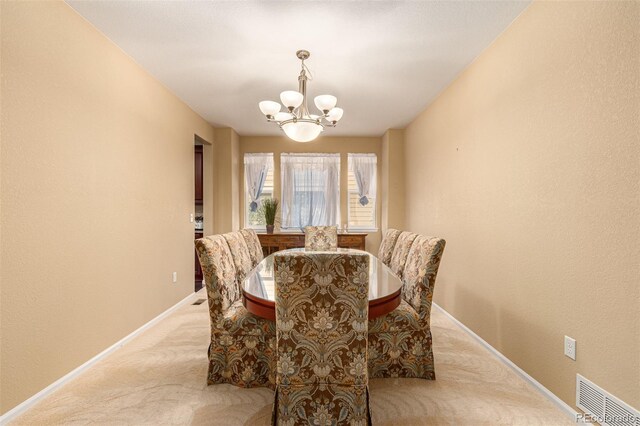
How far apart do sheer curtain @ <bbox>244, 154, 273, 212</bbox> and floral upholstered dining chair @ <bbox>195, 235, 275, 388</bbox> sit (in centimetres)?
367

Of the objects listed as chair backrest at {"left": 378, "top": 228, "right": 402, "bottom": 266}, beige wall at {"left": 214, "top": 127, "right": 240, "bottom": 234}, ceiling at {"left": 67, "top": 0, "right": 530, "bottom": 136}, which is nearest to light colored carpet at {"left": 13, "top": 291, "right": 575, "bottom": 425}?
chair backrest at {"left": 378, "top": 228, "right": 402, "bottom": 266}

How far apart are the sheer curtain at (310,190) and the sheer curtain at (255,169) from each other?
30 centimetres

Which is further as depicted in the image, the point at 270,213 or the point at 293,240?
the point at 270,213

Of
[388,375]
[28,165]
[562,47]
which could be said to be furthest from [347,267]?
[28,165]

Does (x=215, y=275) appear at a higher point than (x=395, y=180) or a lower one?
lower

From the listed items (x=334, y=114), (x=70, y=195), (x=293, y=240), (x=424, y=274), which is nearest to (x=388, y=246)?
(x=424, y=274)

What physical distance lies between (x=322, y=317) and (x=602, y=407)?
1522 mm

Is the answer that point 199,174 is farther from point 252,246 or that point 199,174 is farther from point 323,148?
point 252,246

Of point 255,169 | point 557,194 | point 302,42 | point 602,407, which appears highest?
point 302,42

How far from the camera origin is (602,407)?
61.8 inches

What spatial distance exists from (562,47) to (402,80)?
1.62 meters

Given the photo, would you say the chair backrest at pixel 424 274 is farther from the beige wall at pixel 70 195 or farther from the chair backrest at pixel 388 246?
the beige wall at pixel 70 195

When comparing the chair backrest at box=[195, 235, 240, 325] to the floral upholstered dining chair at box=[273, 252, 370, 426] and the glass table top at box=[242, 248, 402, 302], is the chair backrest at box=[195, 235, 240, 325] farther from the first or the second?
the floral upholstered dining chair at box=[273, 252, 370, 426]

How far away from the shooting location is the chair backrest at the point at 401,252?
2523 mm
